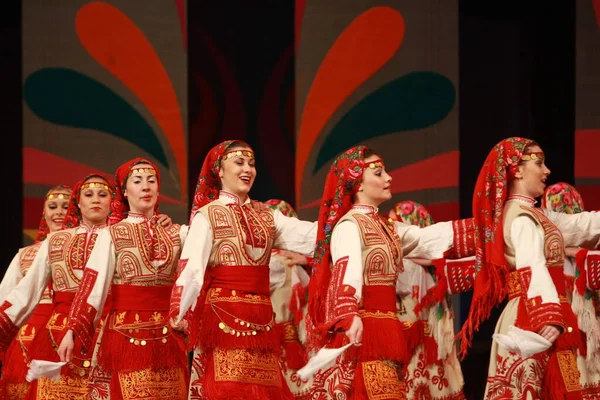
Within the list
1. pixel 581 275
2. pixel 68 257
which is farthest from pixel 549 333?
pixel 68 257

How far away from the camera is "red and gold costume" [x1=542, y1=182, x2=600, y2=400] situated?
5.96 m

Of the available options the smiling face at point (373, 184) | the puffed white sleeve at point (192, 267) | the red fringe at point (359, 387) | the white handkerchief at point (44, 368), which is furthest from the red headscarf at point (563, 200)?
the white handkerchief at point (44, 368)

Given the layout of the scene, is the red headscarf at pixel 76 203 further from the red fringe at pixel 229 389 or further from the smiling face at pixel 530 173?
the smiling face at pixel 530 173

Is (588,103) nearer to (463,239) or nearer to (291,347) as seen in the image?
(291,347)

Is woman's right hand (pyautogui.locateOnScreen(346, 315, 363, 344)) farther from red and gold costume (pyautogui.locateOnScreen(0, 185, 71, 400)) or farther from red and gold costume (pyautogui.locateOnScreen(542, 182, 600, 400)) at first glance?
red and gold costume (pyautogui.locateOnScreen(0, 185, 71, 400))

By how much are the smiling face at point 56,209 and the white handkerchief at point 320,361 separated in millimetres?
2793

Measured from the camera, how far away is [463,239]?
5.05 meters

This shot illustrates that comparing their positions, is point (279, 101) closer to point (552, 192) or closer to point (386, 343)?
point (552, 192)

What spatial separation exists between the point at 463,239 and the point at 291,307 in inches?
81.9

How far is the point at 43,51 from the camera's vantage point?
8.16 meters

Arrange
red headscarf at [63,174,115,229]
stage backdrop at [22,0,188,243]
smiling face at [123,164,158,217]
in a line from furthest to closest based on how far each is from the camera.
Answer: stage backdrop at [22,0,188,243] → red headscarf at [63,174,115,229] → smiling face at [123,164,158,217]

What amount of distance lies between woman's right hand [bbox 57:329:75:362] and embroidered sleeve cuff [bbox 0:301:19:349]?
70 centimetres

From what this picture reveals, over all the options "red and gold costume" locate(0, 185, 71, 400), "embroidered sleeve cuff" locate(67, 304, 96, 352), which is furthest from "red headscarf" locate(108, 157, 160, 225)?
"red and gold costume" locate(0, 185, 71, 400)

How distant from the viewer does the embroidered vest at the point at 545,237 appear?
4.91m
